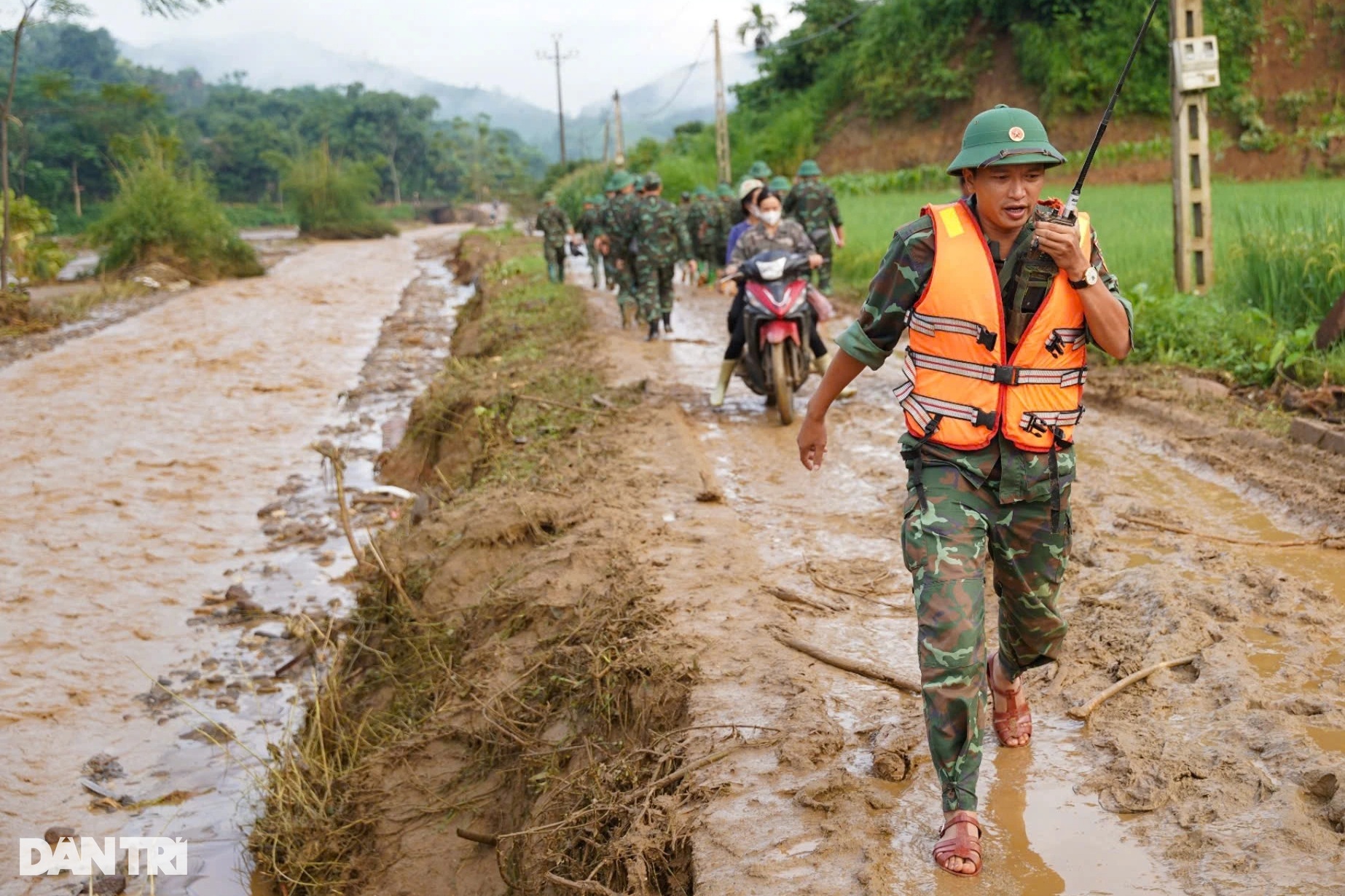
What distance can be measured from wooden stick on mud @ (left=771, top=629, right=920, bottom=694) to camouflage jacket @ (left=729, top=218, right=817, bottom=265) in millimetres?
4587

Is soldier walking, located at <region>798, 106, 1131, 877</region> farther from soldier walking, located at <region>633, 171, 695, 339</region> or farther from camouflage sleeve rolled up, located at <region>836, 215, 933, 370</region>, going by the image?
soldier walking, located at <region>633, 171, 695, 339</region>

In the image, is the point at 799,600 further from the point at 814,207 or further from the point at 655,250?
the point at 814,207

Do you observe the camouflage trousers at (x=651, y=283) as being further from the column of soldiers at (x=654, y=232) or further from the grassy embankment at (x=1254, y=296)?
the grassy embankment at (x=1254, y=296)

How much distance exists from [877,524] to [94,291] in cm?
2612

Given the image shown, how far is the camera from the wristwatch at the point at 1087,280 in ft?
10.4

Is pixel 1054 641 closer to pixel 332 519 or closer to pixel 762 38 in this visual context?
pixel 332 519

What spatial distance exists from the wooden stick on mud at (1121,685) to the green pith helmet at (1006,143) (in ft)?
6.16

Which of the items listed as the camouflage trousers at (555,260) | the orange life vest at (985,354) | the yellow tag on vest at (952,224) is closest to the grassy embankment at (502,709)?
the orange life vest at (985,354)

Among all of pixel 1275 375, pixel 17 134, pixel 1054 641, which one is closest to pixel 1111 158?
pixel 1275 375

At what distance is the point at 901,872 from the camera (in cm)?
324

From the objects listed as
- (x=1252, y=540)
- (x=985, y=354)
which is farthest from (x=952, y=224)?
(x=1252, y=540)

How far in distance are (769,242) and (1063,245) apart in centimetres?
595

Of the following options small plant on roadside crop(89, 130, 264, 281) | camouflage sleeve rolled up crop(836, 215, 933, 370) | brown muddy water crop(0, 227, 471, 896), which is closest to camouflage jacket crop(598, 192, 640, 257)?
brown muddy water crop(0, 227, 471, 896)

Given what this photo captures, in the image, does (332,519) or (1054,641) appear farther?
(332,519)
